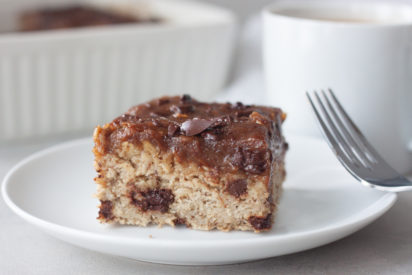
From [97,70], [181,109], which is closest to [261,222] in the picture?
[181,109]

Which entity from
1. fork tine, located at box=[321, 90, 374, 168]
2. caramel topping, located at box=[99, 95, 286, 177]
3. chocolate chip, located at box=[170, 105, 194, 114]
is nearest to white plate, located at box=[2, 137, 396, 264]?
fork tine, located at box=[321, 90, 374, 168]

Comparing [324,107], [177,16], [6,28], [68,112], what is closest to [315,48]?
[324,107]

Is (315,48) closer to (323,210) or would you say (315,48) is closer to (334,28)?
(334,28)

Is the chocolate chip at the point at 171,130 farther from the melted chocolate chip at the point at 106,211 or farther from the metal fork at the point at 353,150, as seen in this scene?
the metal fork at the point at 353,150

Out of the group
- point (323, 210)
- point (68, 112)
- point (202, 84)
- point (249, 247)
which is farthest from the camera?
point (202, 84)

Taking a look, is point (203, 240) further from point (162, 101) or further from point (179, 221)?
point (162, 101)

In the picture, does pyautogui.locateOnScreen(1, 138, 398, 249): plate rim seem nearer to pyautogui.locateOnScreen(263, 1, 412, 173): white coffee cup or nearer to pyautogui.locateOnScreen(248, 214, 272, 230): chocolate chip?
pyautogui.locateOnScreen(248, 214, 272, 230): chocolate chip
